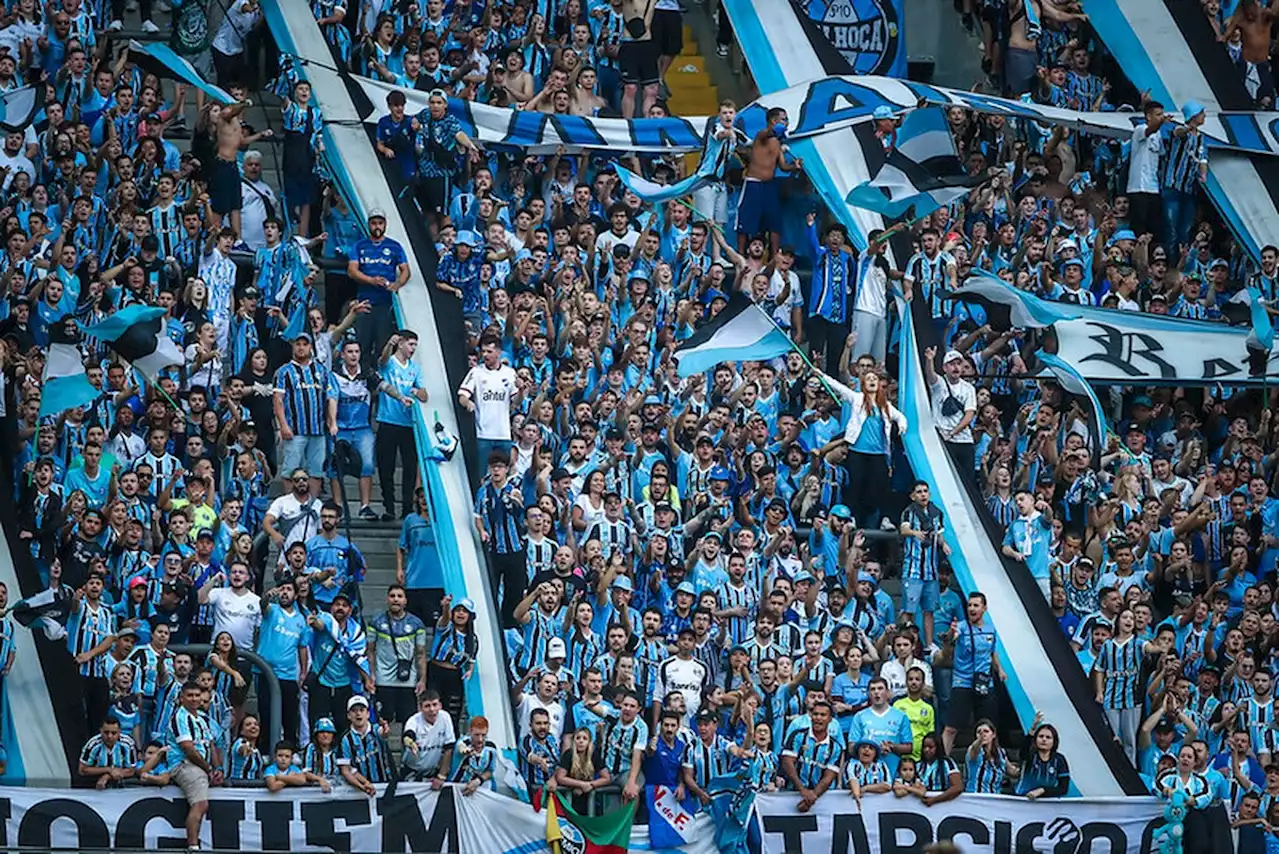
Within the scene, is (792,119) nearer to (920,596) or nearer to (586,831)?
(920,596)

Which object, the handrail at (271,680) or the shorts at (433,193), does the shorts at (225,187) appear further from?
the handrail at (271,680)

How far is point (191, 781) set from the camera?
17734 millimetres

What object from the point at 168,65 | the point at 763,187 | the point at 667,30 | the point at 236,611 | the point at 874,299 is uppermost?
the point at 667,30

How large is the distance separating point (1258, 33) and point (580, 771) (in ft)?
37.6

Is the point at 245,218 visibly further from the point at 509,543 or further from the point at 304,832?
the point at 304,832

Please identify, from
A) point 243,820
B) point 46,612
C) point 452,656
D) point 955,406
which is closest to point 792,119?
point 955,406

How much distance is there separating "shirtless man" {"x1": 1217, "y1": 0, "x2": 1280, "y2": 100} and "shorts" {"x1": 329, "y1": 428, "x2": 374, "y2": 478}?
9644mm

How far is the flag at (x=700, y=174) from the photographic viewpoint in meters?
22.7

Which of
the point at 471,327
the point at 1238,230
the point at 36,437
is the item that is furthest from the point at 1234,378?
the point at 36,437

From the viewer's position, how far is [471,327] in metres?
21.9

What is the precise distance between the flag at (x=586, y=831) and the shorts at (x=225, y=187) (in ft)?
21.1

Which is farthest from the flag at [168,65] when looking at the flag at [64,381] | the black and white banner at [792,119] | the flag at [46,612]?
the flag at [46,612]

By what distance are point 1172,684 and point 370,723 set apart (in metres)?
5.72

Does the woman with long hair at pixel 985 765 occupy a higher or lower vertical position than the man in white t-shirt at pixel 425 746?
lower
